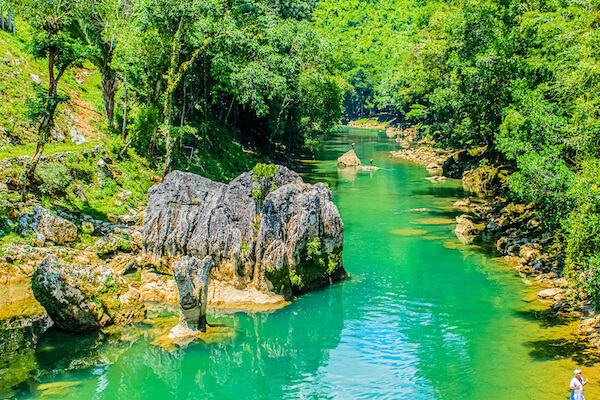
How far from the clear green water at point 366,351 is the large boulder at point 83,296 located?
779mm

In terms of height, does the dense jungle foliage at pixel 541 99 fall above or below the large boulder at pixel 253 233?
above

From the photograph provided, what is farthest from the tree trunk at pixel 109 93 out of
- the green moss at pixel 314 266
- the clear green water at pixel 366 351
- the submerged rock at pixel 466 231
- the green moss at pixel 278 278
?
the submerged rock at pixel 466 231

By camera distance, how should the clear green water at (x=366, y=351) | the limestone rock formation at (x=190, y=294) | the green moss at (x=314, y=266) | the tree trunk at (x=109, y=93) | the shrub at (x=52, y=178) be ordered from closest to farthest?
the clear green water at (x=366, y=351) → the limestone rock formation at (x=190, y=294) → the green moss at (x=314, y=266) → the shrub at (x=52, y=178) → the tree trunk at (x=109, y=93)

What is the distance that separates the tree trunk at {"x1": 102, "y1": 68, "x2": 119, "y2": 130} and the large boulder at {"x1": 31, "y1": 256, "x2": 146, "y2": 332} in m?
17.3

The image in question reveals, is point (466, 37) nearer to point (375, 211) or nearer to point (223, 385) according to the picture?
point (375, 211)

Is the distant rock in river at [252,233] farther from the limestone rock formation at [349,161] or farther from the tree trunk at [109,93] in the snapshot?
the limestone rock formation at [349,161]

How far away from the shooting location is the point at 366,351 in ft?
66.5

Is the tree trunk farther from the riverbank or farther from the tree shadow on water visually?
the tree shadow on water

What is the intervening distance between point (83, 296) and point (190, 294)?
14.3 ft

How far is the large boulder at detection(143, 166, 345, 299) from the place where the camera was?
79.8 ft

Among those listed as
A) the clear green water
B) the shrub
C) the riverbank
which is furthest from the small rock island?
the riverbank

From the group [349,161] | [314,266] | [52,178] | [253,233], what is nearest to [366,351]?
[314,266]

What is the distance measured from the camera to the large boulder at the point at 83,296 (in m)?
19.4

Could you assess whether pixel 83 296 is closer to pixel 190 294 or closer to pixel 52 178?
pixel 190 294
